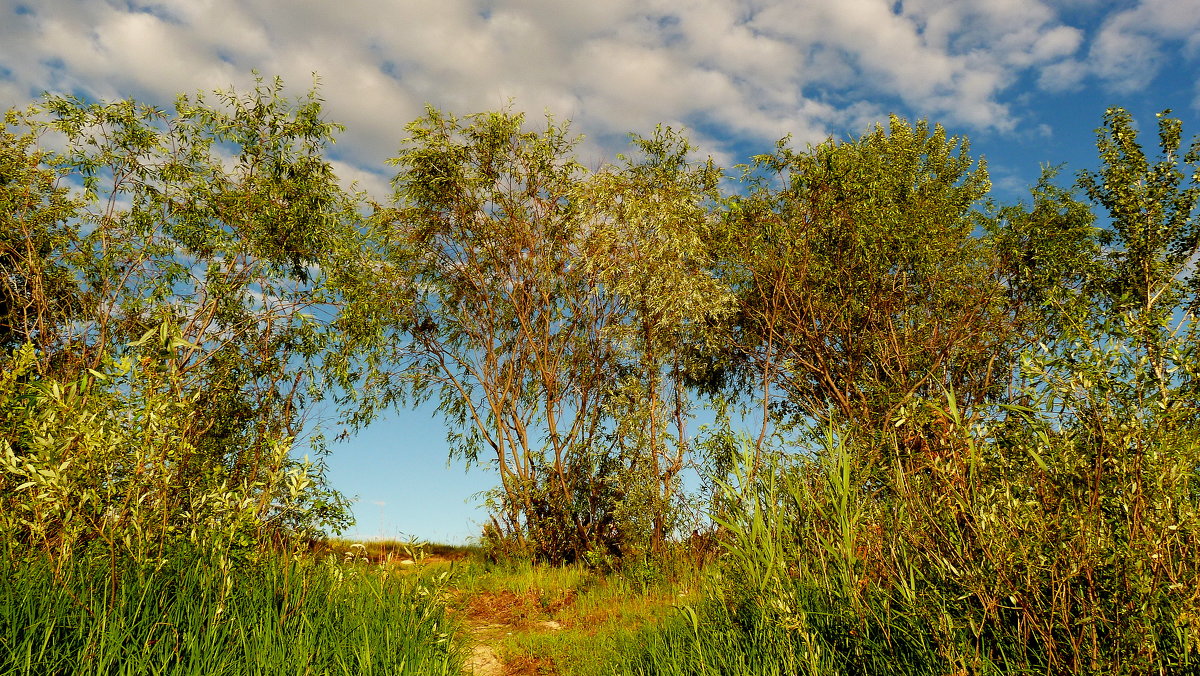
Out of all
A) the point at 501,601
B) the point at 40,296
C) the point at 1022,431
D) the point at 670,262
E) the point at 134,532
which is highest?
the point at 670,262

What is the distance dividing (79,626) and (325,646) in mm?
1637

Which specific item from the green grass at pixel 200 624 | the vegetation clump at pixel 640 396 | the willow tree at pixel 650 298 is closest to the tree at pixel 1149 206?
the vegetation clump at pixel 640 396

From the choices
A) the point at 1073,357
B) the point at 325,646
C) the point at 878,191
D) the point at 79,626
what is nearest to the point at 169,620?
the point at 79,626

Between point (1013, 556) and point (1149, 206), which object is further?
point (1149, 206)

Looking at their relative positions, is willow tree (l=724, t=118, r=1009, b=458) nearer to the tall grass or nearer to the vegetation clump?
the vegetation clump

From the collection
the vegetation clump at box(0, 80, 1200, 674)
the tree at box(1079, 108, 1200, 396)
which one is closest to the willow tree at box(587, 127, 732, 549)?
the vegetation clump at box(0, 80, 1200, 674)

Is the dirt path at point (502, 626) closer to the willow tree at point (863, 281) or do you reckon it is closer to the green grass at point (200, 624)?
the green grass at point (200, 624)

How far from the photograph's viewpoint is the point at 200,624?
4.39m

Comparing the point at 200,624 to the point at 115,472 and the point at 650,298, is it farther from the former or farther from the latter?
the point at 650,298

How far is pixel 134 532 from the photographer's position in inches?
175

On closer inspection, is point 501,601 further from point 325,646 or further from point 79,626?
point 79,626

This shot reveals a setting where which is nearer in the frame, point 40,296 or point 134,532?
point 134,532

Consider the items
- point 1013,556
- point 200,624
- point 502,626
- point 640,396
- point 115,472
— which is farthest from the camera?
point 640,396

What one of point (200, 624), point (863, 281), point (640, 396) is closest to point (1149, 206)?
point (863, 281)
